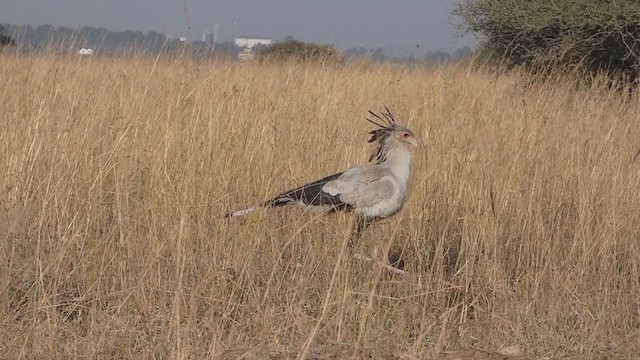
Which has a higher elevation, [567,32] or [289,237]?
[567,32]

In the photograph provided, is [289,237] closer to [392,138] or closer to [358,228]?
[358,228]

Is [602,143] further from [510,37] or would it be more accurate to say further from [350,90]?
[510,37]

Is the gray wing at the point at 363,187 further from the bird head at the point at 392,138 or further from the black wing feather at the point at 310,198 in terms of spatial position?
the bird head at the point at 392,138

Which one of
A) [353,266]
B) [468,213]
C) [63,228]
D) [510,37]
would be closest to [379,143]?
[468,213]

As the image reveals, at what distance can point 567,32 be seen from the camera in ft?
33.3

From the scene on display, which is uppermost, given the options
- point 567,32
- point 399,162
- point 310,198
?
point 567,32

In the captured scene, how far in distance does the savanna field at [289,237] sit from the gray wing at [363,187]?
0.14 metres

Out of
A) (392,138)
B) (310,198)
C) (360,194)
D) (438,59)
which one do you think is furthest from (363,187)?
(438,59)

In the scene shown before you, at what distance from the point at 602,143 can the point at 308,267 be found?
8.48 feet

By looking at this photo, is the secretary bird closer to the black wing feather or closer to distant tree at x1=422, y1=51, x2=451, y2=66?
the black wing feather

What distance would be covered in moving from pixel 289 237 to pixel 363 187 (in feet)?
1.36

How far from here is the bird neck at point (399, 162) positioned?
4.34 meters

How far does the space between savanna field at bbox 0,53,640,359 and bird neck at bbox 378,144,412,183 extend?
256mm

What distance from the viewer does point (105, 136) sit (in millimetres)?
5066
